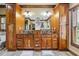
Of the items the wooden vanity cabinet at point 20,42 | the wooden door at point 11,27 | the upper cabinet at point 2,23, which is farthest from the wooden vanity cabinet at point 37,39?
the upper cabinet at point 2,23

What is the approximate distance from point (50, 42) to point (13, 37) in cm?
123

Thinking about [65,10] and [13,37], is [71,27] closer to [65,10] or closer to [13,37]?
[65,10]

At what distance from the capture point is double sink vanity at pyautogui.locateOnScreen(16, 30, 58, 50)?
548 centimetres

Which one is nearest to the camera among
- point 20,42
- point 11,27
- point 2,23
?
point 11,27

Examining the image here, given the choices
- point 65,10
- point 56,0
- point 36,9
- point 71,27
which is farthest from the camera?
point 36,9

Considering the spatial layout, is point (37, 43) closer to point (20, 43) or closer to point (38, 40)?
point (38, 40)

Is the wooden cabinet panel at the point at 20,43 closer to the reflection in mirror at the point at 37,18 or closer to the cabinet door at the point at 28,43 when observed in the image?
the cabinet door at the point at 28,43

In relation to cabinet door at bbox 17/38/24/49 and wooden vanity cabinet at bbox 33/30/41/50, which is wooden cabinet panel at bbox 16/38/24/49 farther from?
wooden vanity cabinet at bbox 33/30/41/50

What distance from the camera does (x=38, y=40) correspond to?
18.2ft

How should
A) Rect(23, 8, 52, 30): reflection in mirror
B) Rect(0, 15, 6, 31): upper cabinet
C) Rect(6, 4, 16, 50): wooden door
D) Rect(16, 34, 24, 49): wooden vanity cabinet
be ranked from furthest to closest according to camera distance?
Rect(0, 15, 6, 31): upper cabinet → Rect(23, 8, 52, 30): reflection in mirror → Rect(16, 34, 24, 49): wooden vanity cabinet → Rect(6, 4, 16, 50): wooden door


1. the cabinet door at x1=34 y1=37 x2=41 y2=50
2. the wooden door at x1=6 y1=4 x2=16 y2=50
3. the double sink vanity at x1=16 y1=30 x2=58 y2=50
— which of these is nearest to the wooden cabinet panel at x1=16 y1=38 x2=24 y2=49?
the double sink vanity at x1=16 y1=30 x2=58 y2=50

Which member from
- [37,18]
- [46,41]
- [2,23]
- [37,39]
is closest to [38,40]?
[37,39]

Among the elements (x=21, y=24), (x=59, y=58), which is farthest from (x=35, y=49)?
(x=59, y=58)

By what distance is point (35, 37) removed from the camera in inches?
217
